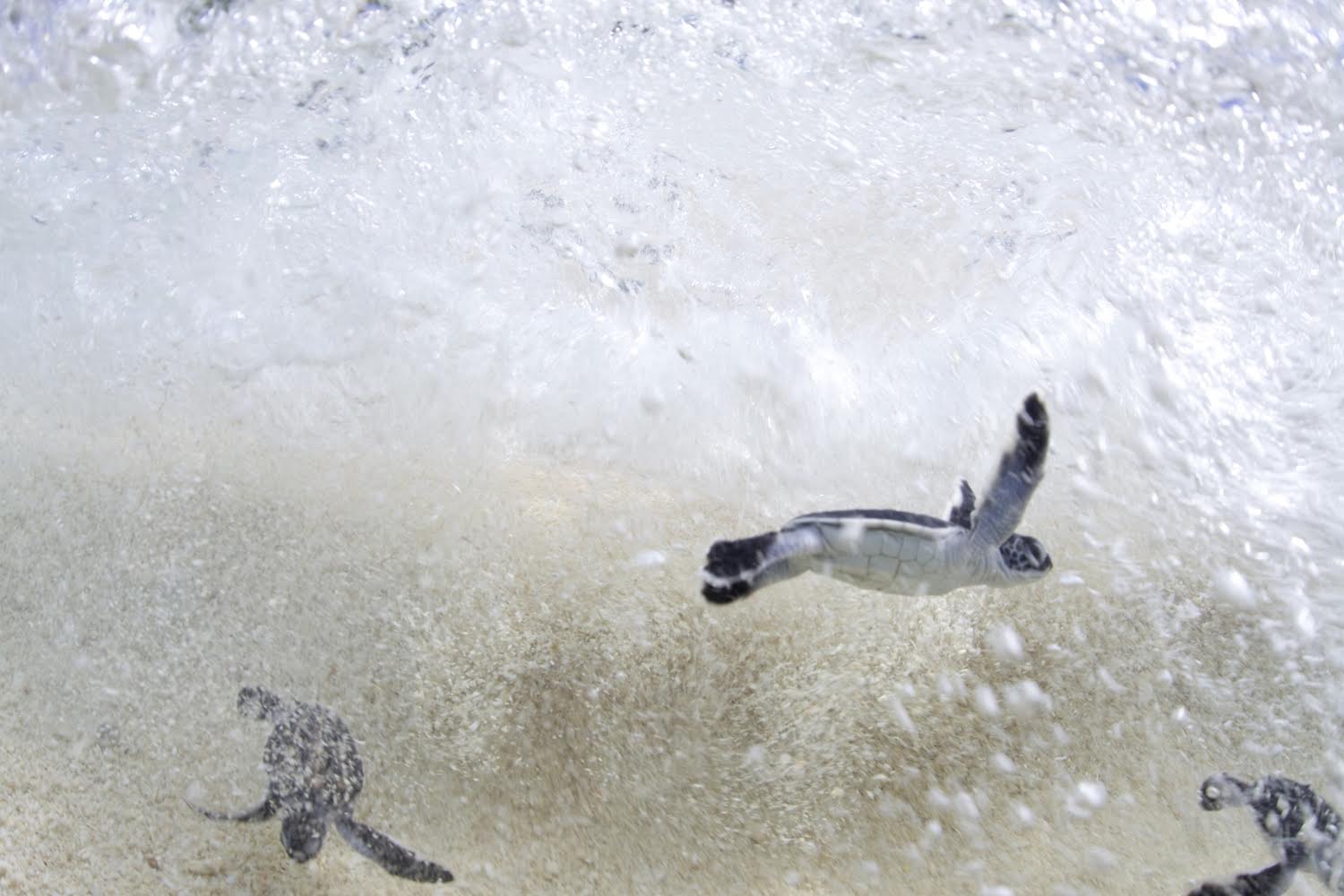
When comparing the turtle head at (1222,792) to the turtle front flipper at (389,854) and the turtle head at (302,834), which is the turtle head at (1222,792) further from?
the turtle head at (302,834)

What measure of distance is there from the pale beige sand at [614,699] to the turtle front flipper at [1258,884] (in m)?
0.01

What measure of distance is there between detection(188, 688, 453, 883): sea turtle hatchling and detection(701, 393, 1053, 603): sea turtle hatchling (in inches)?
17.0

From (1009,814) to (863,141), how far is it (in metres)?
0.76

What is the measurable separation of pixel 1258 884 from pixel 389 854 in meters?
0.86

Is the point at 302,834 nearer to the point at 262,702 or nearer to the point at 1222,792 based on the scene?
the point at 262,702

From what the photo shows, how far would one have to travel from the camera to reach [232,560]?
1.07m

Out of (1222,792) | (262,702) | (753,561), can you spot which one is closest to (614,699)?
(753,561)

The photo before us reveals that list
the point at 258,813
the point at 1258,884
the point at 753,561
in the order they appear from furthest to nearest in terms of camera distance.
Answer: the point at 258,813, the point at 1258,884, the point at 753,561

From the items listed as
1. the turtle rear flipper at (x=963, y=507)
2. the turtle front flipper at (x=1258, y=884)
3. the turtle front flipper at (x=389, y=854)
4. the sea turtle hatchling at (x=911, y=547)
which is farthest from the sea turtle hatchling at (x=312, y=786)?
the turtle front flipper at (x=1258, y=884)

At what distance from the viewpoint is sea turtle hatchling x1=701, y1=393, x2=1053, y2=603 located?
34.1 inches

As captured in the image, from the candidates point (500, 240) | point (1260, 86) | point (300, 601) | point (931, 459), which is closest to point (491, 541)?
point (300, 601)

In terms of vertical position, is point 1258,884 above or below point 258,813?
above

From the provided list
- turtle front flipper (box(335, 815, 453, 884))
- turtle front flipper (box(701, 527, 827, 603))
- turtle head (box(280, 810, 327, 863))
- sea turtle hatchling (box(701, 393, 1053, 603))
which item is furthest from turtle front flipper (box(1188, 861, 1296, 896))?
turtle head (box(280, 810, 327, 863))

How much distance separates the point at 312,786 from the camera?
1.06 meters
